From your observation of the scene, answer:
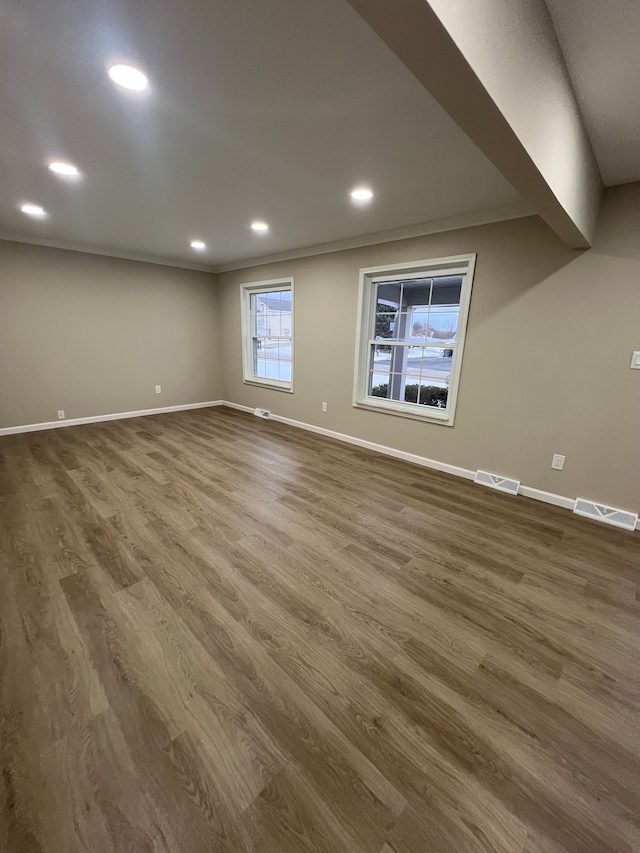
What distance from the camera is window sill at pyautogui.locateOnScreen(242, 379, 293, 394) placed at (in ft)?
16.3

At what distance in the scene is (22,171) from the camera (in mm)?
2307

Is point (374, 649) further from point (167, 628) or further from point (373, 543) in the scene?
point (167, 628)

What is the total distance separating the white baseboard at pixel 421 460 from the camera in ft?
9.29

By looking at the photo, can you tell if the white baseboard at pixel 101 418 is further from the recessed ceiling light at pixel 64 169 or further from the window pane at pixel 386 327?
the window pane at pixel 386 327

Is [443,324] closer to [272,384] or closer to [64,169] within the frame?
[272,384]

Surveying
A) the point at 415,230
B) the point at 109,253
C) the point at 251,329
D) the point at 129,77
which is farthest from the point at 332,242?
the point at 109,253

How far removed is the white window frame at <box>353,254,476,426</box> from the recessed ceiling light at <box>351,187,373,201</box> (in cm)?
98

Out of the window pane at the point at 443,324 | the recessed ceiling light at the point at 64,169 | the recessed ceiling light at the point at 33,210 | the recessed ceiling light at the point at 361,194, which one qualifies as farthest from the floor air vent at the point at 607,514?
the recessed ceiling light at the point at 33,210

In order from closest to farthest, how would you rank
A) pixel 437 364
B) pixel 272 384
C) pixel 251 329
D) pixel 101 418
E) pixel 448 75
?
pixel 448 75 < pixel 437 364 < pixel 101 418 < pixel 272 384 < pixel 251 329

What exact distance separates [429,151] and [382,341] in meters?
2.05

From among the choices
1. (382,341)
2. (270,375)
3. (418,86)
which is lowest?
(270,375)

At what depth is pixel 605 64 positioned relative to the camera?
4.42 ft

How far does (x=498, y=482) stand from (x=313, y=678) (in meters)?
2.50

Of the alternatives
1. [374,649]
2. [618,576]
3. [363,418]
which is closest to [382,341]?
[363,418]
